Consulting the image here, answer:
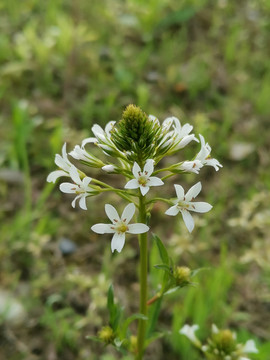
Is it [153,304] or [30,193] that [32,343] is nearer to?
[153,304]

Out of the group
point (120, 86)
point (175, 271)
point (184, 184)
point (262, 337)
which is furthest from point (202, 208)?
point (120, 86)

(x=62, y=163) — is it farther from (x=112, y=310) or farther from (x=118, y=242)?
(x=112, y=310)

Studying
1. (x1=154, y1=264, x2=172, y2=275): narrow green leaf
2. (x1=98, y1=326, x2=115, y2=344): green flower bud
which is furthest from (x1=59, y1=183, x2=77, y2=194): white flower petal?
(x1=98, y1=326, x2=115, y2=344): green flower bud

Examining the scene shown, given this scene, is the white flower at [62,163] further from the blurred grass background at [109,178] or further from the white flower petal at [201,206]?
the blurred grass background at [109,178]

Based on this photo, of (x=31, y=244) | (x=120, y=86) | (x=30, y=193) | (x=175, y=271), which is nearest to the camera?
(x=175, y=271)

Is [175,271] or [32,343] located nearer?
[175,271]
